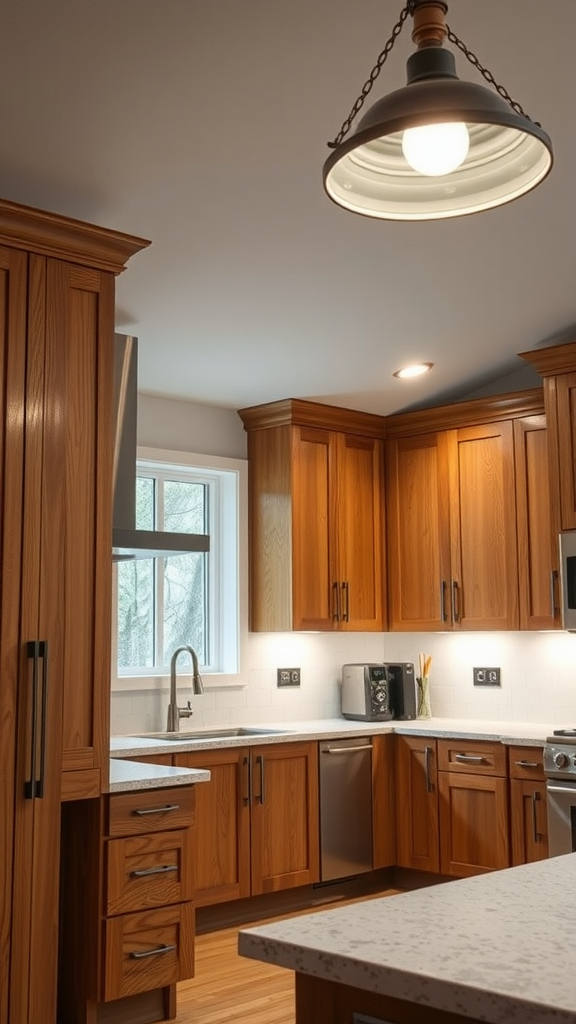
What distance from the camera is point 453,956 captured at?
4.32 feet

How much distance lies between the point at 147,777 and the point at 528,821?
196 cm

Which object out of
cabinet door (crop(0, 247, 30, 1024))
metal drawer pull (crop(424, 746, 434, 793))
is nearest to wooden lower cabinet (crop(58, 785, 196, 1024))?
cabinet door (crop(0, 247, 30, 1024))

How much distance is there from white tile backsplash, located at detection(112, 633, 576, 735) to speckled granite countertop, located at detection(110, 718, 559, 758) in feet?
0.28

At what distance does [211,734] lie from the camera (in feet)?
16.9

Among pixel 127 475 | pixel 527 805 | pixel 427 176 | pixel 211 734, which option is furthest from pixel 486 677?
pixel 427 176

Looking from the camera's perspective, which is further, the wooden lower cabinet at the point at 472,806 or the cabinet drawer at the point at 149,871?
the wooden lower cabinet at the point at 472,806

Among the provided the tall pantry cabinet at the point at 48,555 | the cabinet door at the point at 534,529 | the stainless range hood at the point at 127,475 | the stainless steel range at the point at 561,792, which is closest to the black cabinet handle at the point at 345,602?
the cabinet door at the point at 534,529

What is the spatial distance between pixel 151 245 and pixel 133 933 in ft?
7.63

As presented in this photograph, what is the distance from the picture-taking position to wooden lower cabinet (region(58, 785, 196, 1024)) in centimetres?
339

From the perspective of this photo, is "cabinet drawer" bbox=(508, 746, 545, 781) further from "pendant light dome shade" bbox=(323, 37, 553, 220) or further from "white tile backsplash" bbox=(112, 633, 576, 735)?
"pendant light dome shade" bbox=(323, 37, 553, 220)

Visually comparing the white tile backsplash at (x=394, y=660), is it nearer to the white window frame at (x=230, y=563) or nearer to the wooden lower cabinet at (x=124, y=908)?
the white window frame at (x=230, y=563)

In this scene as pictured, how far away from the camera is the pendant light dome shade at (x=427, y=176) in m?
1.52

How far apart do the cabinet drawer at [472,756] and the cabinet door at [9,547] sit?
242cm

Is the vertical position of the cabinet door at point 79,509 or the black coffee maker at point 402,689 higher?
the cabinet door at point 79,509
